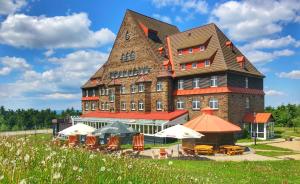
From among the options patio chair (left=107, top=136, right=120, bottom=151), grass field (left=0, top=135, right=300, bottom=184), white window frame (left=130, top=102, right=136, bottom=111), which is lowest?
patio chair (left=107, top=136, right=120, bottom=151)

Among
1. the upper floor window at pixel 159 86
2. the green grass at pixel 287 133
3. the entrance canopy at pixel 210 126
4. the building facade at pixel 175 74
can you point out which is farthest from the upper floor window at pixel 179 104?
the green grass at pixel 287 133

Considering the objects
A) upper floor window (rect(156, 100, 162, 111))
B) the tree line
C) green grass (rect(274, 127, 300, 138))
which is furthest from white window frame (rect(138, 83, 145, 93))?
the tree line

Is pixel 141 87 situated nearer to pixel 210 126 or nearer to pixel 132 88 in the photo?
pixel 132 88

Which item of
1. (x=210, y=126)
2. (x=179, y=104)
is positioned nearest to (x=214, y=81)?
(x=179, y=104)

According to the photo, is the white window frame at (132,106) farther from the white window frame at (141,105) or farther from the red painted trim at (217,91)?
the red painted trim at (217,91)

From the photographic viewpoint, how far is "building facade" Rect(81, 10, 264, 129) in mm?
40344

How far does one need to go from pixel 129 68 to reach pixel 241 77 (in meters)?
17.6

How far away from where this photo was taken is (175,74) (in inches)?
1775

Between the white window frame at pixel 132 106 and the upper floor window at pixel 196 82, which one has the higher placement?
the upper floor window at pixel 196 82

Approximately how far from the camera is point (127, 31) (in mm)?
52156

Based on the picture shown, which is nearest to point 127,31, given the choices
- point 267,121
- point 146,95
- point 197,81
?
point 146,95

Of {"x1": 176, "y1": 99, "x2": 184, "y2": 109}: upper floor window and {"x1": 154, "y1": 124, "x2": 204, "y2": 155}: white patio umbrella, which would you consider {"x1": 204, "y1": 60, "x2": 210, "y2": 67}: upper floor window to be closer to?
{"x1": 176, "y1": 99, "x2": 184, "y2": 109}: upper floor window

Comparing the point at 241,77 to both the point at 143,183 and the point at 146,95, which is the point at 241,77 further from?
the point at 143,183

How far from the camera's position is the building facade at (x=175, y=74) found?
40.3 metres
